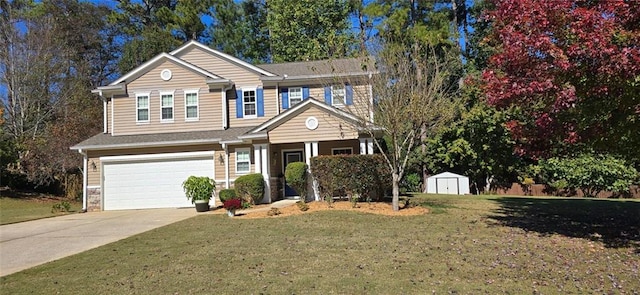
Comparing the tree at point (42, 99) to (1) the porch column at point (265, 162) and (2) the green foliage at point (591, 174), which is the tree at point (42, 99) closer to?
(1) the porch column at point (265, 162)

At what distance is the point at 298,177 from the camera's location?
1507cm

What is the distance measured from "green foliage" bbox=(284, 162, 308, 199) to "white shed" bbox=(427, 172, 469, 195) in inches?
384

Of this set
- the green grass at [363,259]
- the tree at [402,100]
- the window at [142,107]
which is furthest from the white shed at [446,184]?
the window at [142,107]

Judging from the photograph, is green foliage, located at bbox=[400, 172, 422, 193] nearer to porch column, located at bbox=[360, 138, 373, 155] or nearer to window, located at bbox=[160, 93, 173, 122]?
porch column, located at bbox=[360, 138, 373, 155]

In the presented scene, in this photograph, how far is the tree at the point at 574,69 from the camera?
7.00m

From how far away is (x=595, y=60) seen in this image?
714 centimetres

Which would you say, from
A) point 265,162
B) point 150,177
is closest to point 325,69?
point 265,162

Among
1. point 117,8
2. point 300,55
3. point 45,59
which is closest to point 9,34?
point 45,59

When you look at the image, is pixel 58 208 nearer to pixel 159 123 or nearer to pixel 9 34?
pixel 159 123

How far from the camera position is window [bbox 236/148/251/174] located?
17703mm

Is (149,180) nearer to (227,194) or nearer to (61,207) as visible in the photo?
(61,207)

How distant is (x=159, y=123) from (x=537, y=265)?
16514 mm

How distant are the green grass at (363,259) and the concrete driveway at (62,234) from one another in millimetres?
743

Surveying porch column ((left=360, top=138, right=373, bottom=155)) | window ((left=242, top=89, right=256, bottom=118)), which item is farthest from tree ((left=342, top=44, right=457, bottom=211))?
window ((left=242, top=89, right=256, bottom=118))
